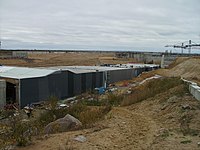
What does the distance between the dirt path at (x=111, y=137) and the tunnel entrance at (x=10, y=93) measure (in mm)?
9795

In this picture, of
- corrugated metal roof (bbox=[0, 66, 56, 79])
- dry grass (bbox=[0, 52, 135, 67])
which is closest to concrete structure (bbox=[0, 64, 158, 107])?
corrugated metal roof (bbox=[0, 66, 56, 79])

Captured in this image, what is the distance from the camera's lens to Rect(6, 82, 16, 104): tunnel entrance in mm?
17078

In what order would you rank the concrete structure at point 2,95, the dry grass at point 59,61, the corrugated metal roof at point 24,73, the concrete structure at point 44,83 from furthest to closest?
the dry grass at point 59,61
the corrugated metal roof at point 24,73
the concrete structure at point 44,83
the concrete structure at point 2,95

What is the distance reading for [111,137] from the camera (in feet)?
22.5

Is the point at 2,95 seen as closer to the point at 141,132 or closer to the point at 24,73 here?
the point at 24,73

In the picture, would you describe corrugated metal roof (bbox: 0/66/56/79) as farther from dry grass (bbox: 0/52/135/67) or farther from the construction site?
dry grass (bbox: 0/52/135/67)

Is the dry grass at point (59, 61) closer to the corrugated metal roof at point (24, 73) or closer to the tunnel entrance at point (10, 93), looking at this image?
the corrugated metal roof at point (24, 73)

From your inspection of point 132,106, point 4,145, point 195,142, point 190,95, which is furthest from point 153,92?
point 4,145

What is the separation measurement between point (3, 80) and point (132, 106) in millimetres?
8813

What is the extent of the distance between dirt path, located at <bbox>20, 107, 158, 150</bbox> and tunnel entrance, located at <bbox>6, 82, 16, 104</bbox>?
979 cm

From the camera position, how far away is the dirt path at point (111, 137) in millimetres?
6164

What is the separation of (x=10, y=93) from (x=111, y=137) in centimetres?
1224

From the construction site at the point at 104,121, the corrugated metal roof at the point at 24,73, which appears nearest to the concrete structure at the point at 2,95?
the construction site at the point at 104,121

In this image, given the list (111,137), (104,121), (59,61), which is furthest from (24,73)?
(59,61)
